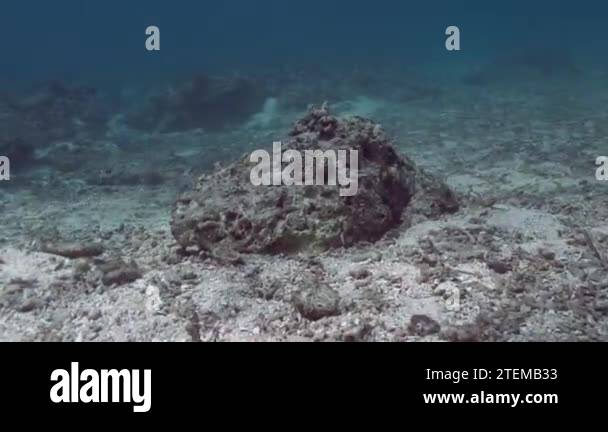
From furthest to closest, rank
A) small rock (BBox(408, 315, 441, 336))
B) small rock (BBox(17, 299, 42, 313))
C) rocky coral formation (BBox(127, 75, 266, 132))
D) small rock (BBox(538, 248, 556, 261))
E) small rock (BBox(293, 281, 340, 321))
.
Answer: rocky coral formation (BBox(127, 75, 266, 132))
small rock (BBox(538, 248, 556, 261))
small rock (BBox(17, 299, 42, 313))
small rock (BBox(293, 281, 340, 321))
small rock (BBox(408, 315, 441, 336))

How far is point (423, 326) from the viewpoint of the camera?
5000 mm

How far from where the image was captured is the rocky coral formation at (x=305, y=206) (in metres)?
6.68

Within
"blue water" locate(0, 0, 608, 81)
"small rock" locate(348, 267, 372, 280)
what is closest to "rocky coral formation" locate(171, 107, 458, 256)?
"small rock" locate(348, 267, 372, 280)

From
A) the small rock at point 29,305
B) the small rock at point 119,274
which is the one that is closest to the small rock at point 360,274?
the small rock at point 119,274

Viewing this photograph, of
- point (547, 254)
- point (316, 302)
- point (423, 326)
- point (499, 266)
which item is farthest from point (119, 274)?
point (547, 254)

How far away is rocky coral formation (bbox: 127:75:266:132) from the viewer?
72.5 feet

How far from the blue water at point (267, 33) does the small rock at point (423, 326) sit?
114 ft

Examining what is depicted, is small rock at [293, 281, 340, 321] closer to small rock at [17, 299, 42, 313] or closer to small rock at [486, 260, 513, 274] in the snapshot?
small rock at [486, 260, 513, 274]

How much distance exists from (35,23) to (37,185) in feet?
380

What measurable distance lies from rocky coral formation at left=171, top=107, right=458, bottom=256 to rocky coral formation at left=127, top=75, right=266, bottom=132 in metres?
14.3

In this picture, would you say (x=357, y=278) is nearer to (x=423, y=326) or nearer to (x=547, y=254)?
(x=423, y=326)

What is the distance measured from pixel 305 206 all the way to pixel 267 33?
289ft

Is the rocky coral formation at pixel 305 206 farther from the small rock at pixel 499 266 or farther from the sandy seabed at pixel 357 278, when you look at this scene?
the small rock at pixel 499 266

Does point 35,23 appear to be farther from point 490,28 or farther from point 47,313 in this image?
point 47,313
